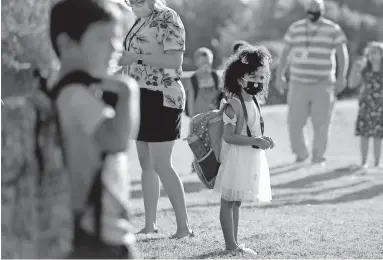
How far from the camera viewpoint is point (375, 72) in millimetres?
12164

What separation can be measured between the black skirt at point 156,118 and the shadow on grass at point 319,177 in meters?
3.84

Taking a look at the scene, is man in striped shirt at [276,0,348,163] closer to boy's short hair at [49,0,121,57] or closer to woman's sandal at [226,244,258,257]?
woman's sandal at [226,244,258,257]

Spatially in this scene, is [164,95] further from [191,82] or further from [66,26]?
[191,82]

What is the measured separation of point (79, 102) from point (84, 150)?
167 mm

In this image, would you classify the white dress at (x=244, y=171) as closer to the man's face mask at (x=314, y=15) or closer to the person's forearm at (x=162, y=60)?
the person's forearm at (x=162, y=60)

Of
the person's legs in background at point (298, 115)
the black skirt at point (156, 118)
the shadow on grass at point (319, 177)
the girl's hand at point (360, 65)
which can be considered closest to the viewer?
the black skirt at point (156, 118)

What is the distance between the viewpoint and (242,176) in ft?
19.5

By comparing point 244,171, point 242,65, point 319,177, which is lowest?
point 319,177

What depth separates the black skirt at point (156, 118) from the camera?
6.57 m

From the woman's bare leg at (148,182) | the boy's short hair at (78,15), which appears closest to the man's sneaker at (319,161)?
the woman's bare leg at (148,182)

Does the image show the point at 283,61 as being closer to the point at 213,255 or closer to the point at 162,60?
the point at 162,60

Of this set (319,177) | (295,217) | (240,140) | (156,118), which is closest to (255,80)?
(240,140)

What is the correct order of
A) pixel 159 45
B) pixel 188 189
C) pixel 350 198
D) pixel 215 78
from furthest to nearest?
pixel 215 78 → pixel 188 189 → pixel 350 198 → pixel 159 45

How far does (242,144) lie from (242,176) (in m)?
0.21
